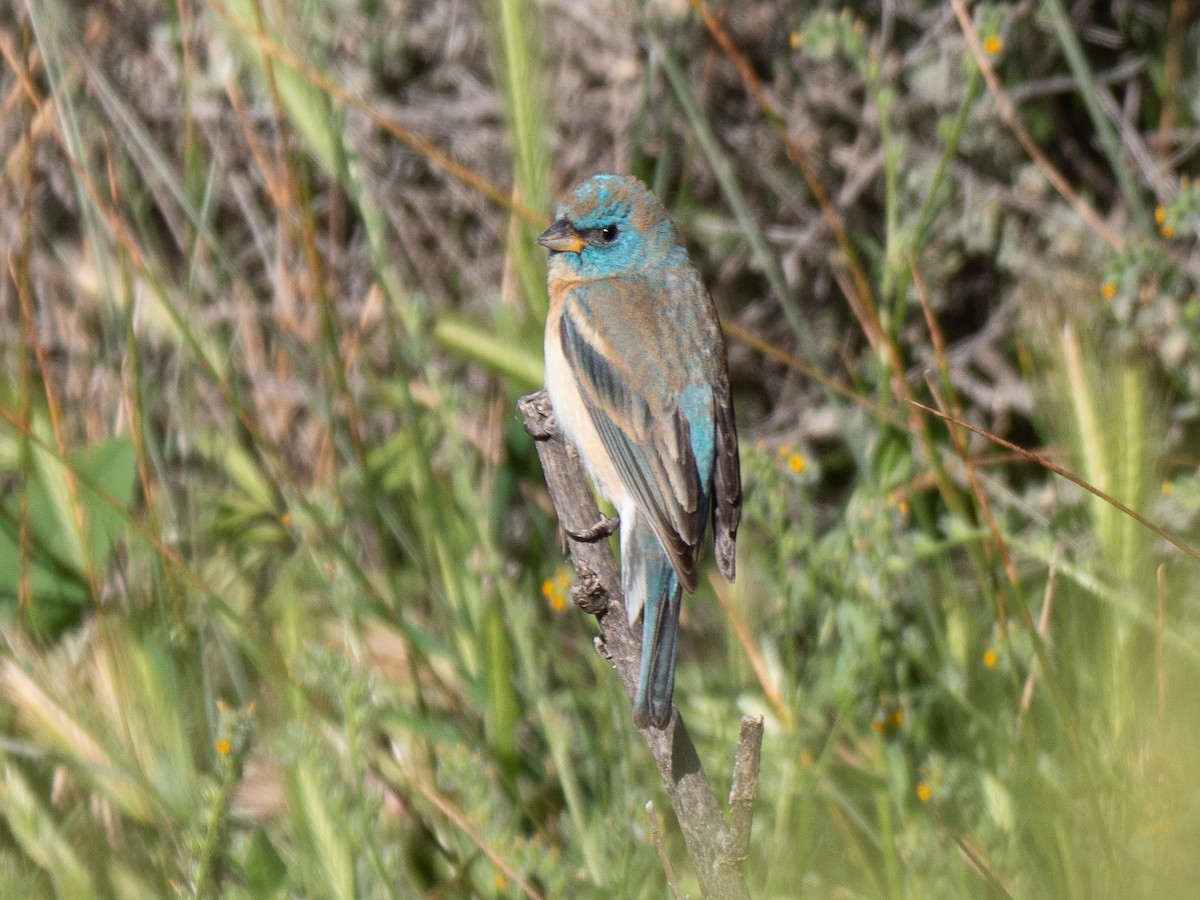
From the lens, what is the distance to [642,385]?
2799 millimetres

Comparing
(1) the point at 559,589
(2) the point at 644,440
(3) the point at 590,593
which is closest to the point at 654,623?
(3) the point at 590,593

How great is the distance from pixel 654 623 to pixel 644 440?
0.60 metres

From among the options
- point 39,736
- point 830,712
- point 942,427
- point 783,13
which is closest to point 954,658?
point 830,712

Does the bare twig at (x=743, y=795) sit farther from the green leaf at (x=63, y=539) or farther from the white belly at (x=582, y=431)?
the green leaf at (x=63, y=539)

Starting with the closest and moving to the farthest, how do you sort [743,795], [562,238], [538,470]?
[743,795], [562,238], [538,470]

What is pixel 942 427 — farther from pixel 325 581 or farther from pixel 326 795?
pixel 326 795

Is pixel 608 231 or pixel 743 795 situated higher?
pixel 608 231

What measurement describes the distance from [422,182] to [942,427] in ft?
6.72

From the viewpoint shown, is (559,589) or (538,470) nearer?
(559,589)

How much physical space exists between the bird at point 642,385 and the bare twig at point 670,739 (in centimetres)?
6

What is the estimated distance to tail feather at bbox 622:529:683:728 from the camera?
1950 mm

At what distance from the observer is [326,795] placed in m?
2.19

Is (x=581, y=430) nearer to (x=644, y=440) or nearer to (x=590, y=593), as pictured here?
(x=644, y=440)

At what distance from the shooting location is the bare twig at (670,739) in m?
1.78
